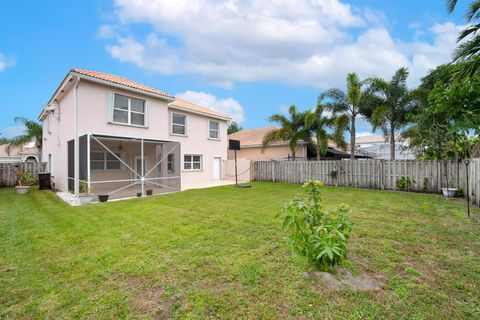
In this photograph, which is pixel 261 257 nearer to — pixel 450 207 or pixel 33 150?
pixel 450 207

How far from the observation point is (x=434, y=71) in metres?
14.0

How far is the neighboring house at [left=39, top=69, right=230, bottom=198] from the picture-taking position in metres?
10.8

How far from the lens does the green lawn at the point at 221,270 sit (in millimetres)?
2510

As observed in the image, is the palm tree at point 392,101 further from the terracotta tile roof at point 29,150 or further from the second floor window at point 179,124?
the terracotta tile roof at point 29,150

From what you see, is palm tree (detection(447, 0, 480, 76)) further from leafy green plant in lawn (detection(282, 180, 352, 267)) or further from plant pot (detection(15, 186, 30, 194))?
plant pot (detection(15, 186, 30, 194))

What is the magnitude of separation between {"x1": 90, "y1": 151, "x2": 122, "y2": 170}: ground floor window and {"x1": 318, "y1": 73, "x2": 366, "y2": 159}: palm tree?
1367cm

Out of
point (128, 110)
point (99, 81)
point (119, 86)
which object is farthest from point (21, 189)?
point (119, 86)

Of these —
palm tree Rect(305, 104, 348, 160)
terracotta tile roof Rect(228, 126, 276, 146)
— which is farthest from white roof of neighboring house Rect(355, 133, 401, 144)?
palm tree Rect(305, 104, 348, 160)

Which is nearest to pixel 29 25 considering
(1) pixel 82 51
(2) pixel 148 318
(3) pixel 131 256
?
(1) pixel 82 51

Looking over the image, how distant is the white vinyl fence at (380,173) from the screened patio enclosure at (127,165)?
7.05 m

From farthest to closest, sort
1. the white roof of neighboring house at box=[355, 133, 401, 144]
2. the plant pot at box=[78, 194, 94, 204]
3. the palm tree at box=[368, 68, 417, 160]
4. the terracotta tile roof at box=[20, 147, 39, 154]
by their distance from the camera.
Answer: the white roof of neighboring house at box=[355, 133, 401, 144]
the terracotta tile roof at box=[20, 147, 39, 154]
the palm tree at box=[368, 68, 417, 160]
the plant pot at box=[78, 194, 94, 204]

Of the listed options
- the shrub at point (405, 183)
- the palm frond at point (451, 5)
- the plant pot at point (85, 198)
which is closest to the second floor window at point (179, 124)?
the plant pot at point (85, 198)

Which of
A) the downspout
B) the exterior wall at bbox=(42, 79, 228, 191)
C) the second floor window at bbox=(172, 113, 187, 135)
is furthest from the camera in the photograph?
the second floor window at bbox=(172, 113, 187, 135)

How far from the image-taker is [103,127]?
38.1 feet
